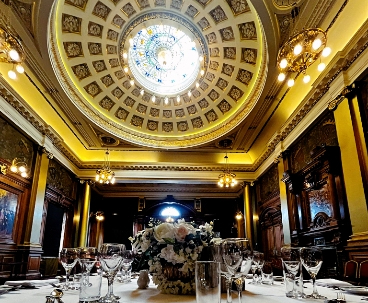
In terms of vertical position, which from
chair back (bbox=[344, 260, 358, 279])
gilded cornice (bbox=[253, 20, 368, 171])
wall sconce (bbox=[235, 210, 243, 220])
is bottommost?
chair back (bbox=[344, 260, 358, 279])

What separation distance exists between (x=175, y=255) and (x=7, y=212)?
6537 mm

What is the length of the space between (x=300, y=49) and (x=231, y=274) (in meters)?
3.91

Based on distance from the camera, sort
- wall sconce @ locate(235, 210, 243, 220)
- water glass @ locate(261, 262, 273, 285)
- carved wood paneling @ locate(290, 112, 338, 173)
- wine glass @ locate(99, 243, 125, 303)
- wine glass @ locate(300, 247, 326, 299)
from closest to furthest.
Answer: wine glass @ locate(99, 243, 125, 303) → wine glass @ locate(300, 247, 326, 299) → water glass @ locate(261, 262, 273, 285) → carved wood paneling @ locate(290, 112, 338, 173) → wall sconce @ locate(235, 210, 243, 220)

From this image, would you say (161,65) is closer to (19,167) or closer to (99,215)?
(19,167)

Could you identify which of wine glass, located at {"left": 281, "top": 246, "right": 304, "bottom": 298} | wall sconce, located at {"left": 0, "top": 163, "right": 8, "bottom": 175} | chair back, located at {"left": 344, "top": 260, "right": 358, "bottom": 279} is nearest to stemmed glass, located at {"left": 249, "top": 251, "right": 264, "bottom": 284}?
wine glass, located at {"left": 281, "top": 246, "right": 304, "bottom": 298}

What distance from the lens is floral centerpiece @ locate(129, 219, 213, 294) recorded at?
186 cm

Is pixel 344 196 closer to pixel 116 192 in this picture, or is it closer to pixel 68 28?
pixel 68 28

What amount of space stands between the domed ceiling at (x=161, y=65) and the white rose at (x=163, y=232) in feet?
19.8

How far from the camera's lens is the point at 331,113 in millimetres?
6105

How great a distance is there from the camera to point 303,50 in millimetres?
4328

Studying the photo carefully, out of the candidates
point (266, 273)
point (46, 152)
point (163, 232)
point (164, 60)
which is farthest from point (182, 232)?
point (164, 60)

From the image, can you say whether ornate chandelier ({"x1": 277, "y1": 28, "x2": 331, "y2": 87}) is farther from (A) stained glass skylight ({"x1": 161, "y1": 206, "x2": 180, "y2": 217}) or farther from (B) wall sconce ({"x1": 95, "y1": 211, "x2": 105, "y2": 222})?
(B) wall sconce ({"x1": 95, "y1": 211, "x2": 105, "y2": 222})


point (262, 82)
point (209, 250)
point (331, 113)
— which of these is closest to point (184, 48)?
point (262, 82)

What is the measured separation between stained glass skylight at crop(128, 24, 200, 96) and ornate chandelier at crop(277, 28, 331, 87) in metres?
4.94
